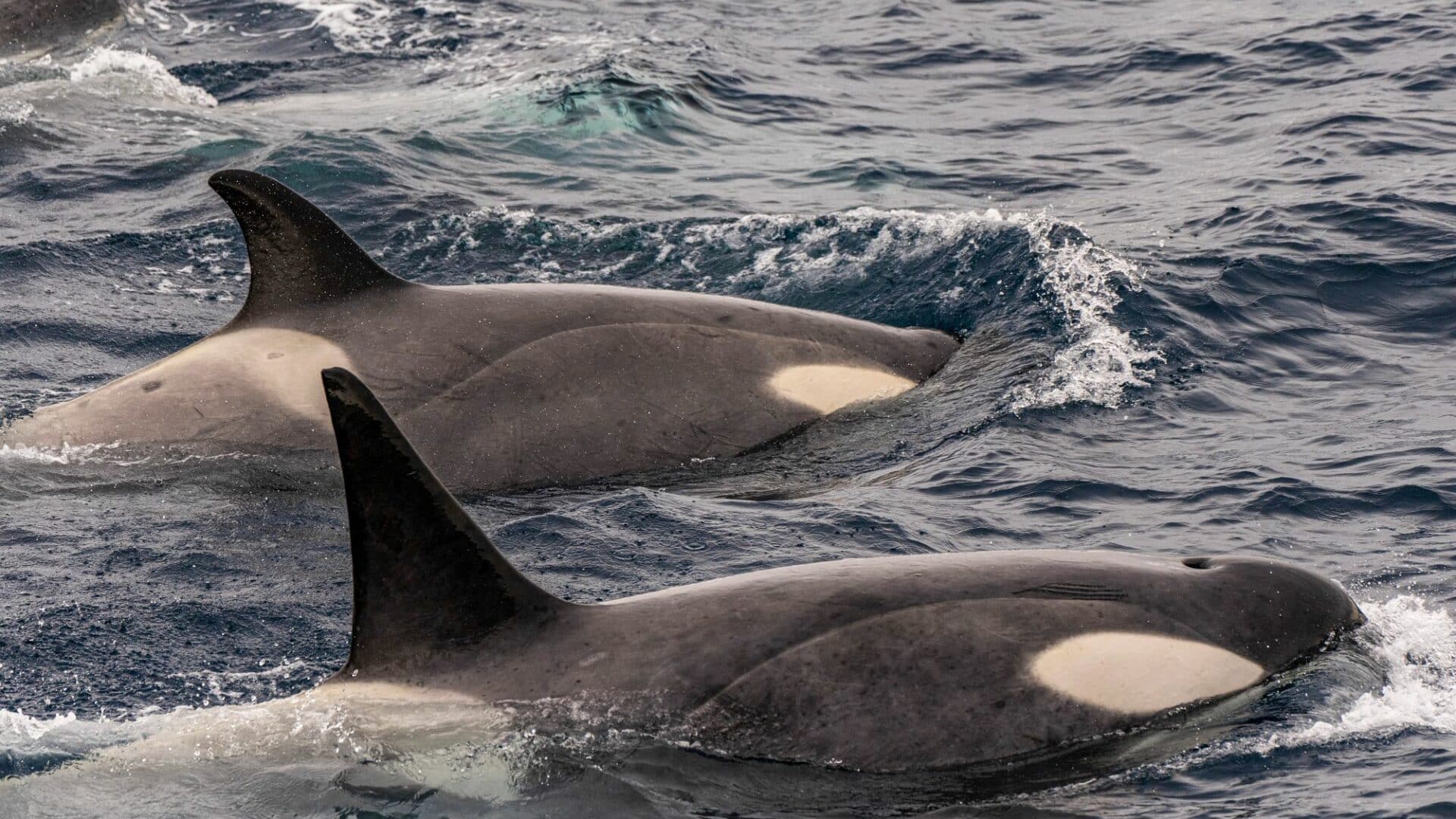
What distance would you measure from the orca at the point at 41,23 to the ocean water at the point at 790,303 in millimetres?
515

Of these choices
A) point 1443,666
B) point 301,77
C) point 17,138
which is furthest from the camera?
point 301,77

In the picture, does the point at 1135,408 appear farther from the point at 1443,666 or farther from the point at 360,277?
the point at 360,277

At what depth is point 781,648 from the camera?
267 inches

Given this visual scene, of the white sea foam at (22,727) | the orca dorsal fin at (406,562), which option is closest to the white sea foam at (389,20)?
the white sea foam at (22,727)

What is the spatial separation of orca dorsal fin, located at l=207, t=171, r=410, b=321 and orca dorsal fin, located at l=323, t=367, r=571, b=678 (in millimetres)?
4399

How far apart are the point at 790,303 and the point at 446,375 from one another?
4668 millimetres

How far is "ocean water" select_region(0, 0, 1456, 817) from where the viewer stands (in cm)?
684

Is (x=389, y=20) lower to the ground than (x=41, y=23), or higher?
higher

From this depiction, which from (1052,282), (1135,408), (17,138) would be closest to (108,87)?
(17,138)

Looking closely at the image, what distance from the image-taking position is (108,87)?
2244 centimetres

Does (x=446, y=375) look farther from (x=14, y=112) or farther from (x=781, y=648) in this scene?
(x=14, y=112)

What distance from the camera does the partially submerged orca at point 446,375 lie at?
10.9 metres

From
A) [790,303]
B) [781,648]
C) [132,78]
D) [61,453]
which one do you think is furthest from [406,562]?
[132,78]

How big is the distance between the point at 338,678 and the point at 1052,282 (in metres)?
9.04
